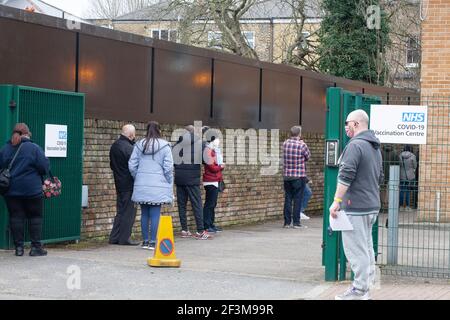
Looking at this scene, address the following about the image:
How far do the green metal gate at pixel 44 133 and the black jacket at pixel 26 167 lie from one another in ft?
1.41

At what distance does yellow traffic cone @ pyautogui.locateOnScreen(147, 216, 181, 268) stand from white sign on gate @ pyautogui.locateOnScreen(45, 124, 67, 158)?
222 cm

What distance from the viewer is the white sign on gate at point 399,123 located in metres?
10.5

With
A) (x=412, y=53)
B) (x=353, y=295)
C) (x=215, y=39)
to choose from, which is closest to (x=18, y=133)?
(x=353, y=295)

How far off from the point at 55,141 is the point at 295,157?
19.0ft

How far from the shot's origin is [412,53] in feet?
108

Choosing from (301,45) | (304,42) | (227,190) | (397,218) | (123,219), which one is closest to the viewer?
(397,218)

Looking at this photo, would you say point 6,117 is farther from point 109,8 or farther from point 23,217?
point 109,8

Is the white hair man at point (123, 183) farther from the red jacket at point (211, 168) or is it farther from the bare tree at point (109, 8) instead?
the bare tree at point (109, 8)

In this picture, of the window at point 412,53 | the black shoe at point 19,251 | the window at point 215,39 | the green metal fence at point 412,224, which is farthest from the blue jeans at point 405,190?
the window at point 215,39

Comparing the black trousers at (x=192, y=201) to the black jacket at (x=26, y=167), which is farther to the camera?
the black trousers at (x=192, y=201)

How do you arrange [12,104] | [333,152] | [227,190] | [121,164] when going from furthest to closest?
[227,190] < [121,164] < [12,104] < [333,152]

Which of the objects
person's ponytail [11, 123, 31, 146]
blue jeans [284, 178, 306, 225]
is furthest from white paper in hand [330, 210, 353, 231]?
blue jeans [284, 178, 306, 225]
